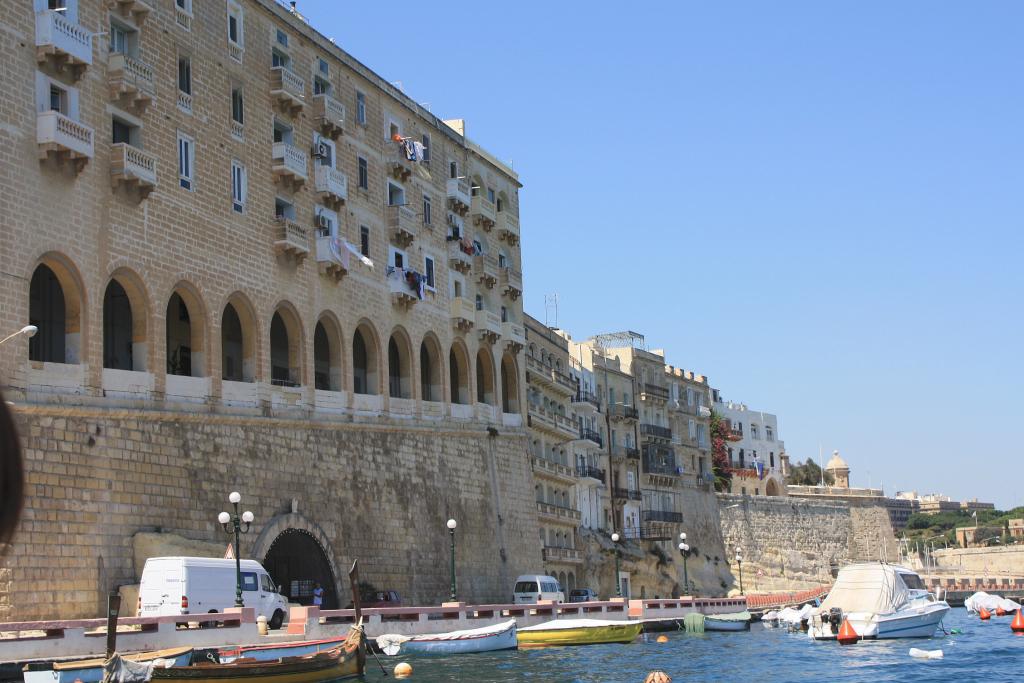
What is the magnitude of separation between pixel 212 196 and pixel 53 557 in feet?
37.7

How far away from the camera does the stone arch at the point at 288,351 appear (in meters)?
39.1

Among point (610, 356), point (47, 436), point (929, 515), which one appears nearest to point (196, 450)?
point (47, 436)

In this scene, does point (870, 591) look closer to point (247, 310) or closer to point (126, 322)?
point (247, 310)

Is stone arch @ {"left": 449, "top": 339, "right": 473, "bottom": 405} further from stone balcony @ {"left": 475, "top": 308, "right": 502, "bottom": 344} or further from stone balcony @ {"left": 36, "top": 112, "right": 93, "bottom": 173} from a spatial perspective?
stone balcony @ {"left": 36, "top": 112, "right": 93, "bottom": 173}

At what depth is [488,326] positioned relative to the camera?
1986 inches

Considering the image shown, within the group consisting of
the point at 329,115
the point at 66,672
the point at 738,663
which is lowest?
the point at 738,663

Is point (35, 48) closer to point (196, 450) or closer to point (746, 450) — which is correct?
point (196, 450)

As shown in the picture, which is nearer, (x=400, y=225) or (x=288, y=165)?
(x=288, y=165)

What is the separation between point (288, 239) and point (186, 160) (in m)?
4.41

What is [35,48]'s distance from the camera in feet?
98.7

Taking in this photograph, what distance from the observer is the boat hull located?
37031mm

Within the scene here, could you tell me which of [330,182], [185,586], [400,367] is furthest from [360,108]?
[185,586]

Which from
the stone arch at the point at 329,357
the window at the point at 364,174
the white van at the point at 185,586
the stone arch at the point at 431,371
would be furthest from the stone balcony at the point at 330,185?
the white van at the point at 185,586

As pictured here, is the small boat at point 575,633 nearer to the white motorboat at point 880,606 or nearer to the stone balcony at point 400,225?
the white motorboat at point 880,606
